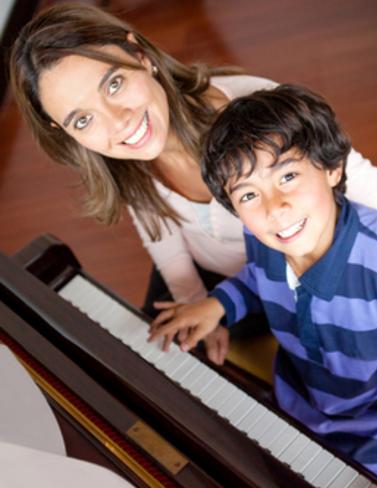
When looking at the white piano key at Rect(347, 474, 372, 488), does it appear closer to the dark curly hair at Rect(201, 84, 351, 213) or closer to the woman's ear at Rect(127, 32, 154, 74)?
the dark curly hair at Rect(201, 84, 351, 213)

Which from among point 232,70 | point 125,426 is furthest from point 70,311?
point 232,70

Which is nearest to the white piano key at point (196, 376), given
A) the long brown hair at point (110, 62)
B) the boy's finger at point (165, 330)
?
the boy's finger at point (165, 330)

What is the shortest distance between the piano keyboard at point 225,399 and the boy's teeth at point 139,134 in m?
0.38

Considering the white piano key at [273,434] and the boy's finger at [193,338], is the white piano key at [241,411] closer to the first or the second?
the white piano key at [273,434]

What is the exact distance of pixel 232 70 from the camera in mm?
1910

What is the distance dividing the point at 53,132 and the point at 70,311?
405 millimetres

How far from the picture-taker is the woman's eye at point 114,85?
1512mm

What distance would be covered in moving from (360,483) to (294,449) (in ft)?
0.43

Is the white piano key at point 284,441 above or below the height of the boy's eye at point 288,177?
below

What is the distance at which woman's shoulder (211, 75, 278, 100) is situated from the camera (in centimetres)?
175

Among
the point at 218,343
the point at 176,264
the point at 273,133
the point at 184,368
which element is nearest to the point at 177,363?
the point at 184,368

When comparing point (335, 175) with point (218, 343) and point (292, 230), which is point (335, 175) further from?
point (218, 343)

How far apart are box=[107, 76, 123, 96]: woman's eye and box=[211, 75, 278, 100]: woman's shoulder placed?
1.13 ft

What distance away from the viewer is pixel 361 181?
5.31 feet
